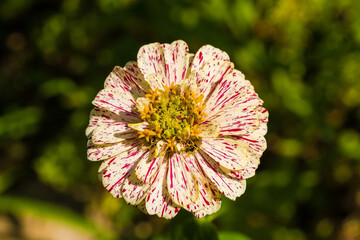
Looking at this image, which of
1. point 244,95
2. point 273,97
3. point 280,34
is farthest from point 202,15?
point 244,95

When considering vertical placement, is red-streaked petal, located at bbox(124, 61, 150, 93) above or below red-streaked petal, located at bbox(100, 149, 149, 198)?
above

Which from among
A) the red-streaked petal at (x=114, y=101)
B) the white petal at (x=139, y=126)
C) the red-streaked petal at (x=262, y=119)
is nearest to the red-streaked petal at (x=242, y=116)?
the red-streaked petal at (x=262, y=119)

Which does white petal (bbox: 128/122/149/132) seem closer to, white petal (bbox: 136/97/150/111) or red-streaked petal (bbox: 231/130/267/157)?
white petal (bbox: 136/97/150/111)

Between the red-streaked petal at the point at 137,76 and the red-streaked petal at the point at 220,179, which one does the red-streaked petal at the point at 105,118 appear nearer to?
the red-streaked petal at the point at 137,76

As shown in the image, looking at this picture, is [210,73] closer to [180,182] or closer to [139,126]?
[139,126]

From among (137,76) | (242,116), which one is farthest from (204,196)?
(137,76)

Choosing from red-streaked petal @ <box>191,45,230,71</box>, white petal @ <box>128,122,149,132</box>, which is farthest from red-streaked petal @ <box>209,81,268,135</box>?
white petal @ <box>128,122,149,132</box>

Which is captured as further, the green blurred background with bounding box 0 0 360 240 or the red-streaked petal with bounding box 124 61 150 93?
the green blurred background with bounding box 0 0 360 240
